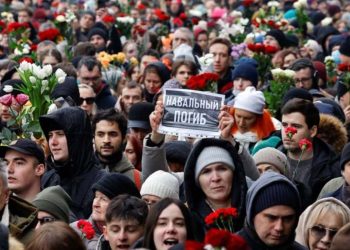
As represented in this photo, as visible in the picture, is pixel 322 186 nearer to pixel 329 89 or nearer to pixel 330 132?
pixel 330 132

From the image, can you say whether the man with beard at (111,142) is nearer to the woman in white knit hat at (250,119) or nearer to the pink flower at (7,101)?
the pink flower at (7,101)

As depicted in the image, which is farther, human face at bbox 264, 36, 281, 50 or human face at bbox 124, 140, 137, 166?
human face at bbox 264, 36, 281, 50

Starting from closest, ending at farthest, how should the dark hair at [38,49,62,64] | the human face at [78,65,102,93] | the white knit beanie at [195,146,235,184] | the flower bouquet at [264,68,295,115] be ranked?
the white knit beanie at [195,146,235,184] < the flower bouquet at [264,68,295,115] < the human face at [78,65,102,93] < the dark hair at [38,49,62,64]

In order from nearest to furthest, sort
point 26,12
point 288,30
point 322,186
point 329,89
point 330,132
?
point 322,186
point 330,132
point 329,89
point 288,30
point 26,12

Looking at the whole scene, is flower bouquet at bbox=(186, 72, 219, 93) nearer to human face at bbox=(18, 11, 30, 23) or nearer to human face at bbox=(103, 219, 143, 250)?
human face at bbox=(103, 219, 143, 250)

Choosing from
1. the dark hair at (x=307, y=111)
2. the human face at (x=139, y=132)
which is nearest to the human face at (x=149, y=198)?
the dark hair at (x=307, y=111)

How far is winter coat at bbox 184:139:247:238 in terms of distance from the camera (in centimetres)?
1055

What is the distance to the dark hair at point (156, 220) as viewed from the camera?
9336 millimetres

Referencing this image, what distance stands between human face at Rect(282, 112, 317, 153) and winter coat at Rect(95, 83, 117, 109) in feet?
15.6

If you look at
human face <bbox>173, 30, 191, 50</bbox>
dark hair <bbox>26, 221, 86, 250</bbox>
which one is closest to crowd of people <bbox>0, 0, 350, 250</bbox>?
dark hair <bbox>26, 221, 86, 250</bbox>

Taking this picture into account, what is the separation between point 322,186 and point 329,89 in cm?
627

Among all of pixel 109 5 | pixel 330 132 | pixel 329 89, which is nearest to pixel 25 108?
pixel 330 132

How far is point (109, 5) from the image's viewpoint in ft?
96.6

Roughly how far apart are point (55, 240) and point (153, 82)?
30.7 feet
